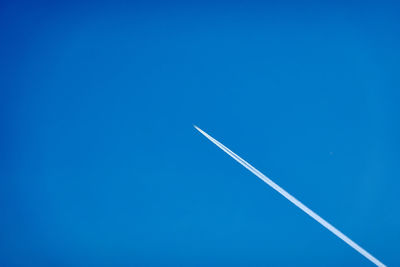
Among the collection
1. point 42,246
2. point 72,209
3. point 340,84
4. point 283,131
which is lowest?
point 42,246

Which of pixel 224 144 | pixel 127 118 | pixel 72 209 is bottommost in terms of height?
pixel 72 209

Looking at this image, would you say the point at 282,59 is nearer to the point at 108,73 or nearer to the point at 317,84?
the point at 317,84

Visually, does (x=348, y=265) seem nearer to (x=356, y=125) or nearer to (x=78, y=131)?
(x=356, y=125)

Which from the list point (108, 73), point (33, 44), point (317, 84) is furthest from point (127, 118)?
point (317, 84)

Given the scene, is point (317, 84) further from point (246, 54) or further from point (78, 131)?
point (78, 131)

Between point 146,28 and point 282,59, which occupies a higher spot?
point 282,59

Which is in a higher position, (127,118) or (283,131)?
(283,131)

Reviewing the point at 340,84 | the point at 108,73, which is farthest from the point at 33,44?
the point at 340,84

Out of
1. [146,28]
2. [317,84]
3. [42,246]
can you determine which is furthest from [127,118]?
[317,84]
